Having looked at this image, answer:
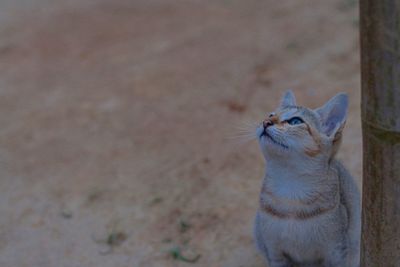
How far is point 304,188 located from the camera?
3.87m

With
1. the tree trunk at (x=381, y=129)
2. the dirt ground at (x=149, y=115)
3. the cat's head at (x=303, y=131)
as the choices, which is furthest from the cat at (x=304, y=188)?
the dirt ground at (x=149, y=115)

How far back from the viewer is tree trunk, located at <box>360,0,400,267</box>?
3.01 meters

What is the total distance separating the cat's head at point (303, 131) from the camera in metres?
3.78

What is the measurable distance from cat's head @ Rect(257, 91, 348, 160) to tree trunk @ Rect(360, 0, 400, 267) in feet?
1.51

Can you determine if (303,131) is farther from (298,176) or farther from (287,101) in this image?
(287,101)

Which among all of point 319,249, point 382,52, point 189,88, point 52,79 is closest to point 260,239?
point 319,249

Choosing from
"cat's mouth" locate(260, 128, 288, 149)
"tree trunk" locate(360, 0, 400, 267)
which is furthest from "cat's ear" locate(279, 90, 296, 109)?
"tree trunk" locate(360, 0, 400, 267)

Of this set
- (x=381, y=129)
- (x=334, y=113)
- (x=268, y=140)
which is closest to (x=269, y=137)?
(x=268, y=140)

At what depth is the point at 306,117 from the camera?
392 cm

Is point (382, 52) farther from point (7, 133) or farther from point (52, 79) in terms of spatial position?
point (52, 79)

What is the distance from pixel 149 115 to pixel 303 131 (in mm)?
3043

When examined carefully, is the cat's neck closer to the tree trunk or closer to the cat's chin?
the cat's chin

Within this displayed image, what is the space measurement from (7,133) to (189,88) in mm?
1781

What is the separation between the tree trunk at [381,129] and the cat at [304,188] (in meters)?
0.35
